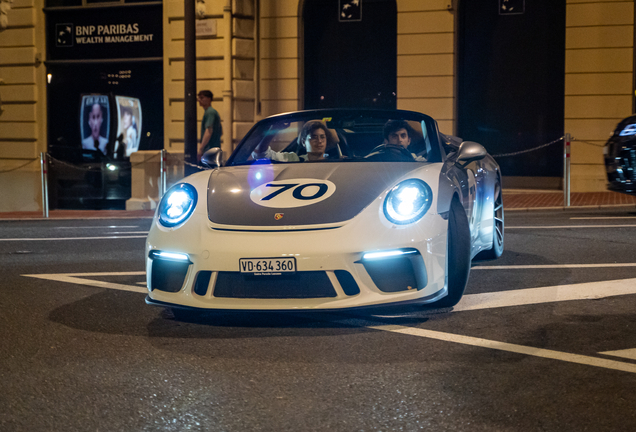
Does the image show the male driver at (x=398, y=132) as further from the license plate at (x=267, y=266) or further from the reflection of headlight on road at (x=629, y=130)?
the reflection of headlight on road at (x=629, y=130)

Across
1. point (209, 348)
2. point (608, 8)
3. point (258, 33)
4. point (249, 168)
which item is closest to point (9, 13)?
point (258, 33)

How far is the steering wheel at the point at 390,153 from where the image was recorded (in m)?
5.58

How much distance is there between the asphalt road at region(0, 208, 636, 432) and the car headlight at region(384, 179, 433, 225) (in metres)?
0.58

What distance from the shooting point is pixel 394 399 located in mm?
3367

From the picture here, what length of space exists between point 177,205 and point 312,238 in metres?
0.91

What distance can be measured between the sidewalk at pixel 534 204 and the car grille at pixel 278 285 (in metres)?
8.61

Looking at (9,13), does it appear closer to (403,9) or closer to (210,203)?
(403,9)

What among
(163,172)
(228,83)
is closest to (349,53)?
(228,83)

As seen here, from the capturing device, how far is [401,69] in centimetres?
1723

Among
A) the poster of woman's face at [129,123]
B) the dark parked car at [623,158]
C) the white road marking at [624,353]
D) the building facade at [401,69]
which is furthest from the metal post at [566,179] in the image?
the white road marking at [624,353]

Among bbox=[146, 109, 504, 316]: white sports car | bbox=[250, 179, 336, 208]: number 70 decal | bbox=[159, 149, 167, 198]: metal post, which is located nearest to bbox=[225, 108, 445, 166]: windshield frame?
bbox=[146, 109, 504, 316]: white sports car

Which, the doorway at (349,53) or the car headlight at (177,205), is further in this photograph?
the doorway at (349,53)

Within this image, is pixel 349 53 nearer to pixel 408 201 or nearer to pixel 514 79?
pixel 514 79

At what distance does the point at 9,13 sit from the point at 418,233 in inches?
631
